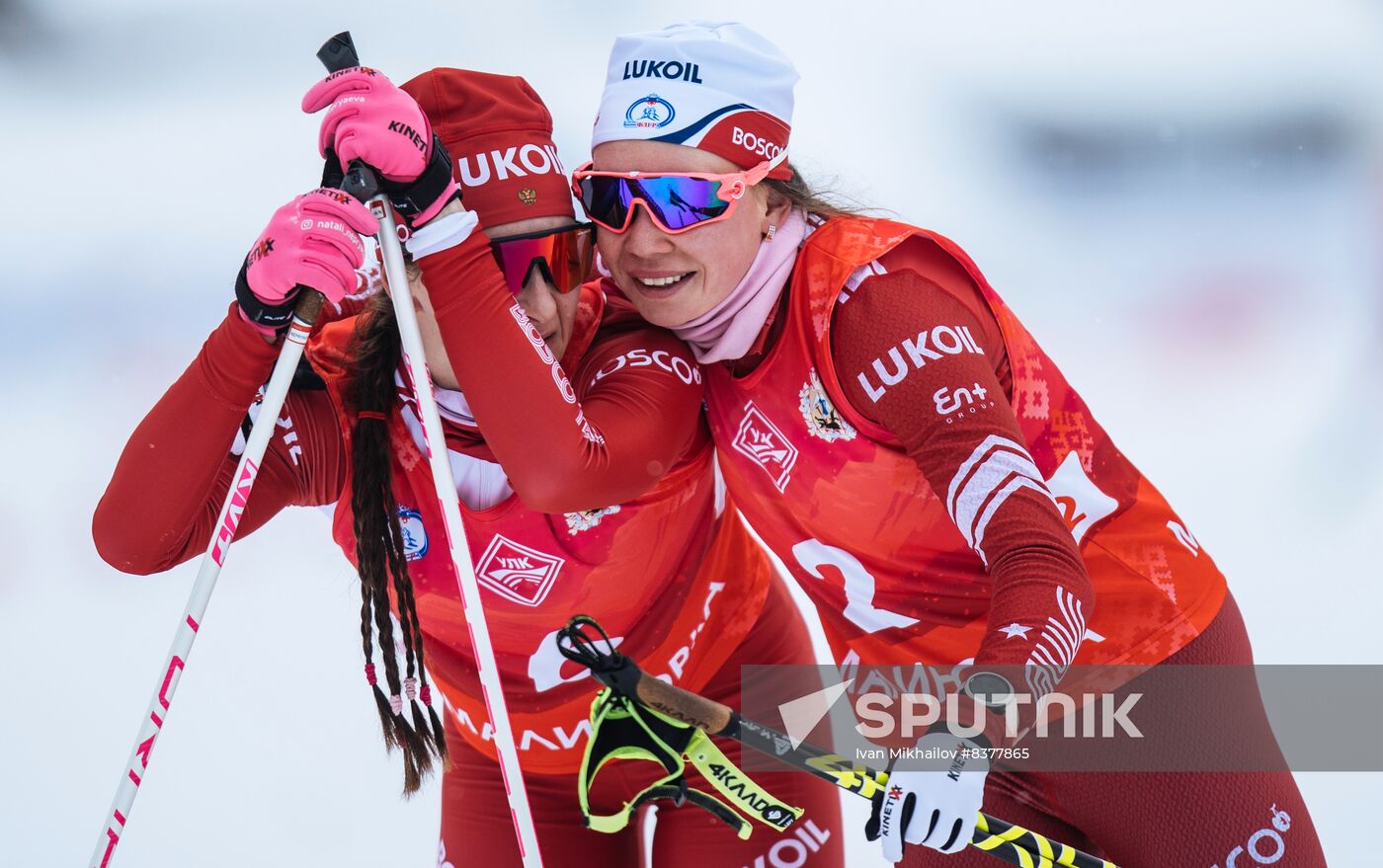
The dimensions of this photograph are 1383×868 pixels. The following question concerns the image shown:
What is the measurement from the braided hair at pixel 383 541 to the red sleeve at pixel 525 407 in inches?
10.8

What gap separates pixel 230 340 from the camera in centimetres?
207

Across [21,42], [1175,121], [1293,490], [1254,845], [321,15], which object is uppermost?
[1175,121]

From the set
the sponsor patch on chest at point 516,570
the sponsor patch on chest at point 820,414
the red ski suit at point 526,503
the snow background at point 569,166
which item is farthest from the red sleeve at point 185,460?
the snow background at point 569,166

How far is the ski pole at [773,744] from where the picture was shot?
2.14 m

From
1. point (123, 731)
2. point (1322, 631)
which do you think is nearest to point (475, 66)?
point (123, 731)

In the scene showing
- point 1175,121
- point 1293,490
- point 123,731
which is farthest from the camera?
point 1175,121

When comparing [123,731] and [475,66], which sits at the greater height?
[475,66]

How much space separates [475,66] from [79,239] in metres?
1.58

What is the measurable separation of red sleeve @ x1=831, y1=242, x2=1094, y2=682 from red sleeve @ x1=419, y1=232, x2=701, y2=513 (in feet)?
1.27

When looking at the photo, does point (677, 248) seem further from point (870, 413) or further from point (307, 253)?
point (307, 253)

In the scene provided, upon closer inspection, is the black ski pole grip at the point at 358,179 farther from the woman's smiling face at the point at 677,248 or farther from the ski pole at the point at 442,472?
the woman's smiling face at the point at 677,248

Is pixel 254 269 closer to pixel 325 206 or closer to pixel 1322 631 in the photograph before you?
pixel 325 206
